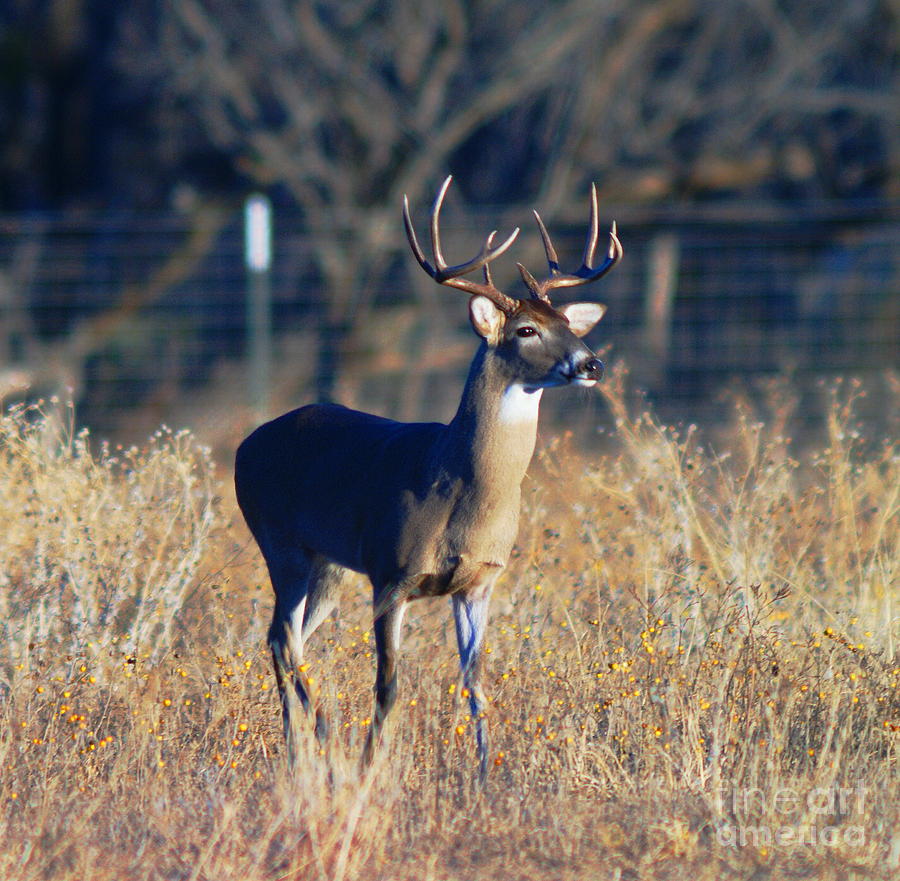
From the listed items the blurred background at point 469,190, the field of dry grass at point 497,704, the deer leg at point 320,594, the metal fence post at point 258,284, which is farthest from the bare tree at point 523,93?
the deer leg at point 320,594

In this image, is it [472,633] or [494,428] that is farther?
[472,633]

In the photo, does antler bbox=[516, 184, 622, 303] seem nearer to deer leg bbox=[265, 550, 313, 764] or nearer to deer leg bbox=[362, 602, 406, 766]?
deer leg bbox=[362, 602, 406, 766]

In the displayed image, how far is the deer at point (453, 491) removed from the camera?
4441 millimetres

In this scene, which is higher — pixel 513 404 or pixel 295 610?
pixel 513 404

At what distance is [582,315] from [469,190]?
1003 centimetres

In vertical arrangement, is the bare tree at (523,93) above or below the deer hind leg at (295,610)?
above

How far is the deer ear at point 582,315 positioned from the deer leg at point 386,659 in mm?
1162

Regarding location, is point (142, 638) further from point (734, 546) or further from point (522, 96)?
point (522, 96)

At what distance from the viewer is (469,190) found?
48.6 ft

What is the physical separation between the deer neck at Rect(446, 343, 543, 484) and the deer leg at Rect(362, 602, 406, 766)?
18.8 inches

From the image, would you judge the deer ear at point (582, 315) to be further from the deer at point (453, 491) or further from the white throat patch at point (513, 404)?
the white throat patch at point (513, 404)

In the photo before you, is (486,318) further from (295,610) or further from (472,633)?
(295,610)

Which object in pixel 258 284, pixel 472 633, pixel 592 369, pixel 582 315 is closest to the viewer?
pixel 592 369

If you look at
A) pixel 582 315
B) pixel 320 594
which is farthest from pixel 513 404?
pixel 320 594
